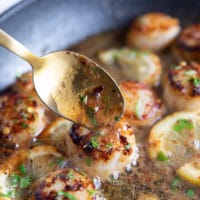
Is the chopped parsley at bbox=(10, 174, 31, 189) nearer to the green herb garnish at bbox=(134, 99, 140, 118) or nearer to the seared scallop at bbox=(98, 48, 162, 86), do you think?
the green herb garnish at bbox=(134, 99, 140, 118)

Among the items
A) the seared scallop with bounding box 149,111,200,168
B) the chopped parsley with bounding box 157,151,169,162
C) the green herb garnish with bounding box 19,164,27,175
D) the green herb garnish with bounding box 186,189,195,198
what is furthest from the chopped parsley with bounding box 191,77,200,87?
the green herb garnish with bounding box 19,164,27,175

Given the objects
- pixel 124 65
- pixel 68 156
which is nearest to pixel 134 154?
pixel 68 156

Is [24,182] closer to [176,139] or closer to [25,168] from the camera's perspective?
[25,168]

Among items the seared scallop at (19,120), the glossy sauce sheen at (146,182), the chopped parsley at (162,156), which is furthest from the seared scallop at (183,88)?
the seared scallop at (19,120)

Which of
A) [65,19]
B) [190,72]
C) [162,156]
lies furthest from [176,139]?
[65,19]

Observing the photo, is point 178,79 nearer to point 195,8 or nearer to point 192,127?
point 192,127

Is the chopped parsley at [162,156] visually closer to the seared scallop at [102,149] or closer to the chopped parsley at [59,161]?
the seared scallop at [102,149]
